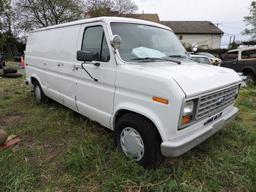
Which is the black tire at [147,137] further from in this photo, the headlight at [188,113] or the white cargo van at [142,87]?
the headlight at [188,113]

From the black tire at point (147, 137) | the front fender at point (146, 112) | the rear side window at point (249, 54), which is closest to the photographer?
the front fender at point (146, 112)

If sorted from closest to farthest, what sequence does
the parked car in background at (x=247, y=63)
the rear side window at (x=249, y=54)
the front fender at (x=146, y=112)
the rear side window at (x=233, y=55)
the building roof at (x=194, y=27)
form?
the front fender at (x=146, y=112) → the parked car in background at (x=247, y=63) → the rear side window at (x=249, y=54) → the rear side window at (x=233, y=55) → the building roof at (x=194, y=27)

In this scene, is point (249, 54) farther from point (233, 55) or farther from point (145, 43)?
point (145, 43)

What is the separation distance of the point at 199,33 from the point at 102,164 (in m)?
48.3

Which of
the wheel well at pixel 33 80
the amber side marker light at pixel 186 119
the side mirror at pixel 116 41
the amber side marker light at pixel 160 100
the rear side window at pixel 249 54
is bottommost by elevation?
the wheel well at pixel 33 80

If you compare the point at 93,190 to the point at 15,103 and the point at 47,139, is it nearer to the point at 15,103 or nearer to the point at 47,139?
the point at 47,139

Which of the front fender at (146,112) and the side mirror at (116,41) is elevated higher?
the side mirror at (116,41)

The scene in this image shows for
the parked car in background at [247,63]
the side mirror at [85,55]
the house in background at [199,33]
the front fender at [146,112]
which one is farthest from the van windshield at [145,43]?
the house in background at [199,33]

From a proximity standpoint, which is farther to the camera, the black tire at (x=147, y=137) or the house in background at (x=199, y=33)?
the house in background at (x=199, y=33)

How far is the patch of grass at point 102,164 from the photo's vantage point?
257 centimetres

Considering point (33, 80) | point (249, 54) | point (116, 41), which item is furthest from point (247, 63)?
point (33, 80)

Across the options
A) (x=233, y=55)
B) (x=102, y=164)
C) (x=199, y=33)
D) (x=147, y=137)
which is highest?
(x=199, y=33)

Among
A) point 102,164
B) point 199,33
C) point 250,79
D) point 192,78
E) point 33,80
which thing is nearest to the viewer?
point 192,78

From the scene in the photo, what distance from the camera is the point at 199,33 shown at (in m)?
45.9
